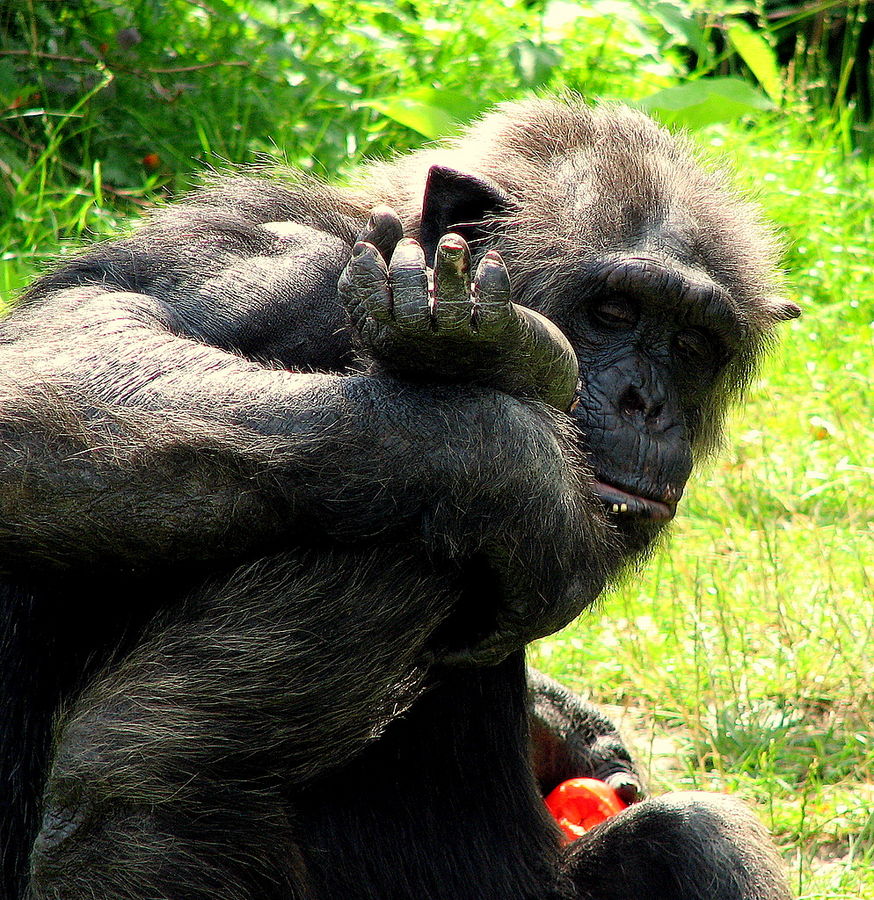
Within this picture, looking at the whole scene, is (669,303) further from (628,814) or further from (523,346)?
(628,814)

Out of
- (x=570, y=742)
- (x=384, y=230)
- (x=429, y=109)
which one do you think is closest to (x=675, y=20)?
(x=429, y=109)

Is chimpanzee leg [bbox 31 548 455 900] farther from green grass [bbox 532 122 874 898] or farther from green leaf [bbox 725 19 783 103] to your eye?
green leaf [bbox 725 19 783 103]

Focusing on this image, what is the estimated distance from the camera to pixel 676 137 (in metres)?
3.97

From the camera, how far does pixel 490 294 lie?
2592 millimetres

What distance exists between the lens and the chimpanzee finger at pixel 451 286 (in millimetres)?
2545

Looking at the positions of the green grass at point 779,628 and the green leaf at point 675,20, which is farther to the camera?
the green leaf at point 675,20

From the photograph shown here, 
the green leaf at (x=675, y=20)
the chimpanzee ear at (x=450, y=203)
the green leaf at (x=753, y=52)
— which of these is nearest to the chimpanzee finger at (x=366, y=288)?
the chimpanzee ear at (x=450, y=203)

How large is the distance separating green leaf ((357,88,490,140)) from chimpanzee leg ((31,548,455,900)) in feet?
12.6

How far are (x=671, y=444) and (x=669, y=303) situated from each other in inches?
14.1

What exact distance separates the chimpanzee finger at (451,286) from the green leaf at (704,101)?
462 centimetres

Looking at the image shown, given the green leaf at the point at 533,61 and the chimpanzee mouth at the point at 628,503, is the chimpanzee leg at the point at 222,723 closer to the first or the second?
the chimpanzee mouth at the point at 628,503

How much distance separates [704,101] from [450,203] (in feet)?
13.4

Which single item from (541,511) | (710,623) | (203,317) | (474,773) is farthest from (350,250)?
(710,623)

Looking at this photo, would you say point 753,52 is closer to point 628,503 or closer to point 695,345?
point 695,345
